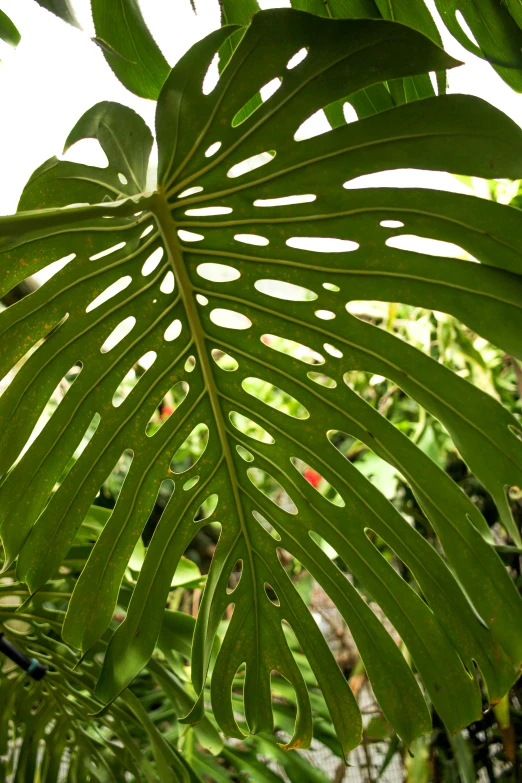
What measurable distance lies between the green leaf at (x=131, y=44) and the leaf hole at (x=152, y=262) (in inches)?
7.5

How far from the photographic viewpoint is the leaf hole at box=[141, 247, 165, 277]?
761 mm

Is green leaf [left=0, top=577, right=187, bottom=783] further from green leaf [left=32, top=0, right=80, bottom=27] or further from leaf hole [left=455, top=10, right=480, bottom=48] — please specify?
leaf hole [left=455, top=10, right=480, bottom=48]

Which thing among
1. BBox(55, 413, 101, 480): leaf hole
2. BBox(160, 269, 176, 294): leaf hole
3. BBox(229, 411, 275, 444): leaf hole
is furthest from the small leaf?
BBox(229, 411, 275, 444): leaf hole

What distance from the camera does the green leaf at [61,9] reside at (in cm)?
56

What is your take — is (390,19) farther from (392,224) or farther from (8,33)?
(8,33)

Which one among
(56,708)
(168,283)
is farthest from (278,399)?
(168,283)

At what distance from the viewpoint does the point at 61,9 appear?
1.86 feet

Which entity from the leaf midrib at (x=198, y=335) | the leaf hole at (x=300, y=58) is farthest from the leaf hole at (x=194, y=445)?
the leaf hole at (x=300, y=58)

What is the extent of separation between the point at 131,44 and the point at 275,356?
0.40m

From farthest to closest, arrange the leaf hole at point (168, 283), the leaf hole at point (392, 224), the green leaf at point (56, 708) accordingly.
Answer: the green leaf at point (56, 708)
the leaf hole at point (168, 283)
the leaf hole at point (392, 224)

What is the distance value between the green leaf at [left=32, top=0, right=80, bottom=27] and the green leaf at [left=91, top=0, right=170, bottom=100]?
0.18 metres

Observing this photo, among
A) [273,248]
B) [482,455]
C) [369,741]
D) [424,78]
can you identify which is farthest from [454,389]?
[369,741]

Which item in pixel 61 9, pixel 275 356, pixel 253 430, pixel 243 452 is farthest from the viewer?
pixel 253 430

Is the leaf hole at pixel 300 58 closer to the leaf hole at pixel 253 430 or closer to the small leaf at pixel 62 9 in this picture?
the small leaf at pixel 62 9
